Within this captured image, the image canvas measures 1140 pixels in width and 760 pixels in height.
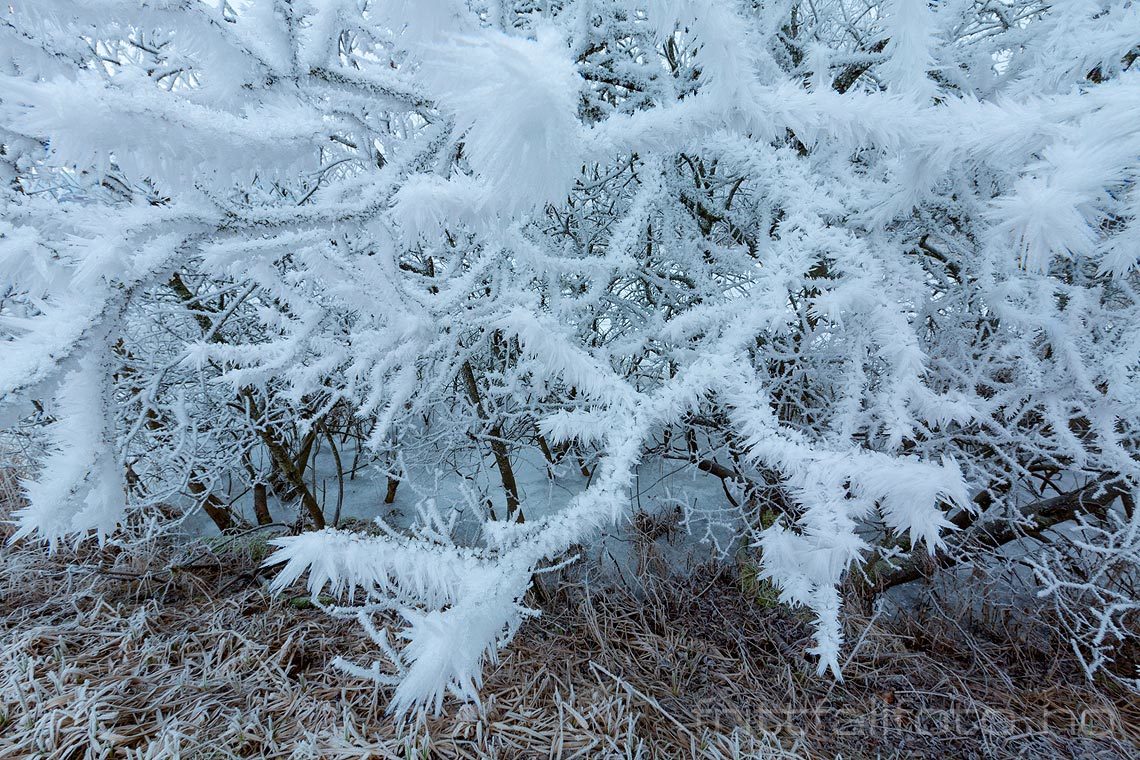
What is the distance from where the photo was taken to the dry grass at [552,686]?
83.7 inches

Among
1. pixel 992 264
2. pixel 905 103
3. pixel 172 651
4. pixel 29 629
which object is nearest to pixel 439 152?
pixel 905 103

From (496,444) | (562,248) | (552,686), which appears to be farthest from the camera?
(496,444)

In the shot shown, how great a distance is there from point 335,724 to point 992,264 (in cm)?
281

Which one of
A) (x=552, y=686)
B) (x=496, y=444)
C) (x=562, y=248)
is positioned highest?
(x=562, y=248)

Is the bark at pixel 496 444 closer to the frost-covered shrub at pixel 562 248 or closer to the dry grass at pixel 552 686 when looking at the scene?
the frost-covered shrub at pixel 562 248

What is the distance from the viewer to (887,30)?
1.29 metres

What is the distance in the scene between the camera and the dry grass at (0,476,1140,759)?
83.7 inches

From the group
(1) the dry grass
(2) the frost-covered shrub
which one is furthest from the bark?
(1) the dry grass

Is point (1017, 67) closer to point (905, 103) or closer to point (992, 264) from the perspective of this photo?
point (992, 264)

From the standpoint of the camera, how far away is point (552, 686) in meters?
2.44

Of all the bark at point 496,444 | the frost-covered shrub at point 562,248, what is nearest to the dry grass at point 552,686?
the bark at point 496,444

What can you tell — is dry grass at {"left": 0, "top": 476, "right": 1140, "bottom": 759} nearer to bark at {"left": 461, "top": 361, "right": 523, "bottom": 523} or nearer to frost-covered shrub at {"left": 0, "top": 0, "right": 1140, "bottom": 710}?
bark at {"left": 461, "top": 361, "right": 523, "bottom": 523}

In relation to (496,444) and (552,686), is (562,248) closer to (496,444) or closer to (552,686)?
(496,444)

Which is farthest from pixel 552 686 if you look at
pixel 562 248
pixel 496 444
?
pixel 562 248
